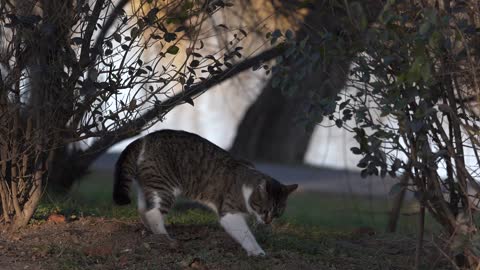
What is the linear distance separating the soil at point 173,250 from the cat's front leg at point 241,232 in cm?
8

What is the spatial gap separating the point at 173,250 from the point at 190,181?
1.08 metres

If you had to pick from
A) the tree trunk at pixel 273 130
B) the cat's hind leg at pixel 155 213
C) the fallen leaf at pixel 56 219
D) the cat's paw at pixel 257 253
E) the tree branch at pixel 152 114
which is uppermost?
the tree trunk at pixel 273 130

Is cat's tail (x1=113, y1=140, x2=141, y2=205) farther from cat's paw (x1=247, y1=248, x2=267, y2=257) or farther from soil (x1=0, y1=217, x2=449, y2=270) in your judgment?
cat's paw (x1=247, y1=248, x2=267, y2=257)

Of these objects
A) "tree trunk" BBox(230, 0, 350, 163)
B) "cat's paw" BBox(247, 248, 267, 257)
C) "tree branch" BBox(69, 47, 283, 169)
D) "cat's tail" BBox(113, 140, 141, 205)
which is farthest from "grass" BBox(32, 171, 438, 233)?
"cat's paw" BBox(247, 248, 267, 257)

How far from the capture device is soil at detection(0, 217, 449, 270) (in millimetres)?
6301

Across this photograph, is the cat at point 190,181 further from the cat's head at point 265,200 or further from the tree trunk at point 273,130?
the tree trunk at point 273,130

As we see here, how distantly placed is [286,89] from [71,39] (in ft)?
5.28

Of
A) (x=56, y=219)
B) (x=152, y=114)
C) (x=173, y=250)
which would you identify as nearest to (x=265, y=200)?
(x=173, y=250)

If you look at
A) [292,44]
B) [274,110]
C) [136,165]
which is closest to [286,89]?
[292,44]

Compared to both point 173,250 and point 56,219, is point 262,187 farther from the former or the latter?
point 56,219

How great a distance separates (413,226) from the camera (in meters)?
9.75

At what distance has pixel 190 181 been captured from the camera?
7605 mm

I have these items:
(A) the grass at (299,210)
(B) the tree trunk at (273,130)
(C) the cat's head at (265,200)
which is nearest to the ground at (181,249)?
(C) the cat's head at (265,200)

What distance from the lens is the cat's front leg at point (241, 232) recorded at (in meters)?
6.74
